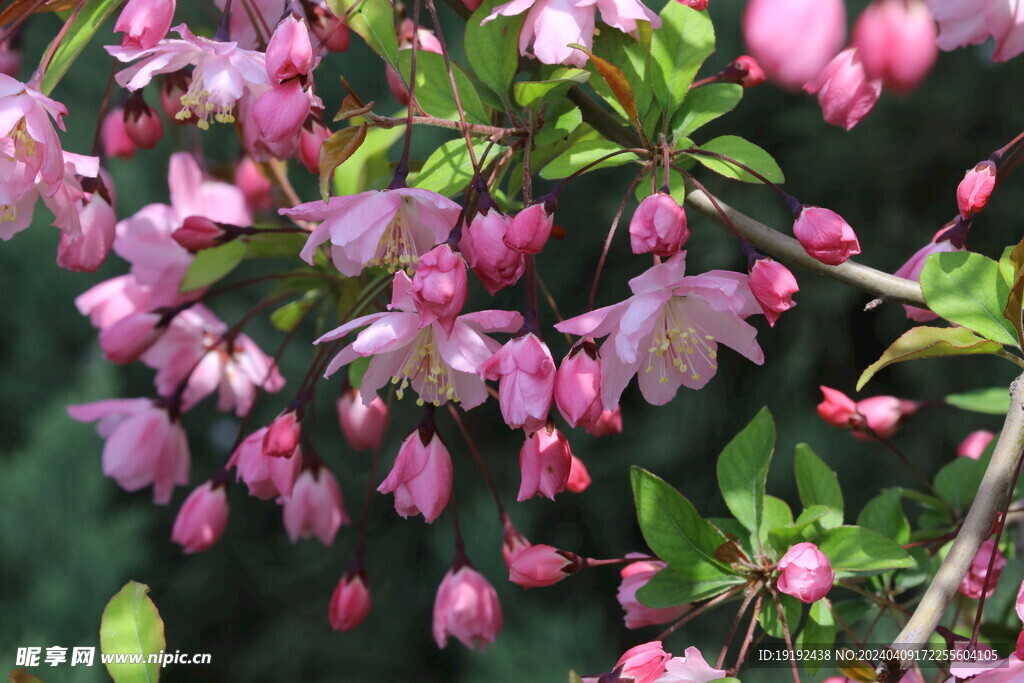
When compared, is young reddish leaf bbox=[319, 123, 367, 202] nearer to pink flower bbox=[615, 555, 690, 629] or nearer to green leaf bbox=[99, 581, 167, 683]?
green leaf bbox=[99, 581, 167, 683]

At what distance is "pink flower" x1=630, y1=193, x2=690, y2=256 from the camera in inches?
21.3

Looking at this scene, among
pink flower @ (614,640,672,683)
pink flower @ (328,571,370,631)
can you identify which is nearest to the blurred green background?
pink flower @ (328,571,370,631)

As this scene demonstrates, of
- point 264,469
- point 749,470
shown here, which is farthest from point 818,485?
point 264,469

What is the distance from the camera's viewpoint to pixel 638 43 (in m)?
0.68

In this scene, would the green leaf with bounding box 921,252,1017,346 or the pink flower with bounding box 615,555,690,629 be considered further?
the pink flower with bounding box 615,555,690,629

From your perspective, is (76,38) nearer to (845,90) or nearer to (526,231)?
(526,231)

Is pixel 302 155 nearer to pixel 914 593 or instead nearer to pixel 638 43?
pixel 638 43

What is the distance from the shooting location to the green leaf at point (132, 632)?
62 centimetres

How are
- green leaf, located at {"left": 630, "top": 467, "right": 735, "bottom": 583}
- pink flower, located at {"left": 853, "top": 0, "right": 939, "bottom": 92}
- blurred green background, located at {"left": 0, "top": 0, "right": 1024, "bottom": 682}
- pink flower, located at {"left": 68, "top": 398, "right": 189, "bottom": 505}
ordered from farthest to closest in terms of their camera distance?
blurred green background, located at {"left": 0, "top": 0, "right": 1024, "bottom": 682} → pink flower, located at {"left": 68, "top": 398, "right": 189, "bottom": 505} → green leaf, located at {"left": 630, "top": 467, "right": 735, "bottom": 583} → pink flower, located at {"left": 853, "top": 0, "right": 939, "bottom": 92}

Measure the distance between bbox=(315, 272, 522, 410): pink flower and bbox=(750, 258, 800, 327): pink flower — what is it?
0.16 m

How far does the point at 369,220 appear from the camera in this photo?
0.61 m

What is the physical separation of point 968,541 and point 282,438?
516mm

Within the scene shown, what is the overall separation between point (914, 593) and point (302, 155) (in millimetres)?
952

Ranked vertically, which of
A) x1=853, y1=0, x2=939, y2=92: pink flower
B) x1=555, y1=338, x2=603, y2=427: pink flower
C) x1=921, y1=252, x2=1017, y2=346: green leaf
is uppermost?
x1=853, y1=0, x2=939, y2=92: pink flower
